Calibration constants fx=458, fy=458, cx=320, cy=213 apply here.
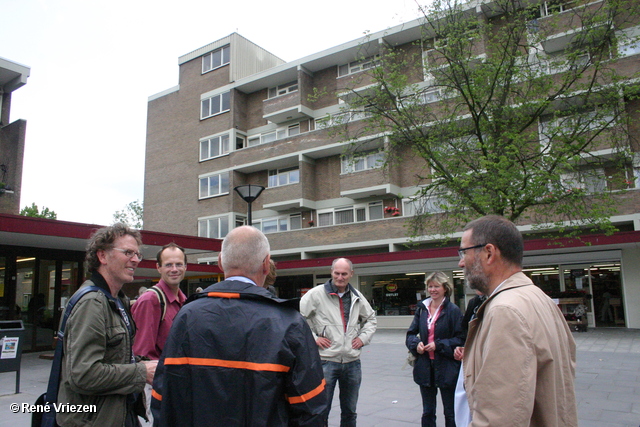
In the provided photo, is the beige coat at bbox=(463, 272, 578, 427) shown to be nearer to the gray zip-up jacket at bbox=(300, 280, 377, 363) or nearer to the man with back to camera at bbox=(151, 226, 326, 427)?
the man with back to camera at bbox=(151, 226, 326, 427)

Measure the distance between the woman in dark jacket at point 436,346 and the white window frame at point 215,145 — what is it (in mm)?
27054

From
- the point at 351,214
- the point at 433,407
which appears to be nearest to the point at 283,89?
the point at 351,214

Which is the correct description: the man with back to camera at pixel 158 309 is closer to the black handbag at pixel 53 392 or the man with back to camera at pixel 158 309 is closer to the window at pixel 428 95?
the black handbag at pixel 53 392

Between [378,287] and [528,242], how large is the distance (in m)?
8.20

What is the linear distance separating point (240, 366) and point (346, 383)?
3.13m

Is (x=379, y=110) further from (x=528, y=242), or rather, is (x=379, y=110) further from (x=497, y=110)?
(x=528, y=242)

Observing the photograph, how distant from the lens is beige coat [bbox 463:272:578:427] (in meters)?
1.90

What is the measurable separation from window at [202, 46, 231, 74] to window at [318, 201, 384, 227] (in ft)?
43.2

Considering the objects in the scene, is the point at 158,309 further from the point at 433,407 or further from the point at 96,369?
the point at 433,407

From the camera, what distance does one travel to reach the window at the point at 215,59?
3179cm

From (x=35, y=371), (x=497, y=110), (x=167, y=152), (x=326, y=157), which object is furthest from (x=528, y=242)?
(x=167, y=152)

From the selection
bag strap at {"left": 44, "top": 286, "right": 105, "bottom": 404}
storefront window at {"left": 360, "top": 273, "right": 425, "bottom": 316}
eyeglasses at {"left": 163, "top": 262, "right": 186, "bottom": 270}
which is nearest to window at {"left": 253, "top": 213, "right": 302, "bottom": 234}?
storefront window at {"left": 360, "top": 273, "right": 425, "bottom": 316}

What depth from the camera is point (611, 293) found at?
18750 millimetres

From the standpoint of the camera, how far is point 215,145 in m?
31.5
